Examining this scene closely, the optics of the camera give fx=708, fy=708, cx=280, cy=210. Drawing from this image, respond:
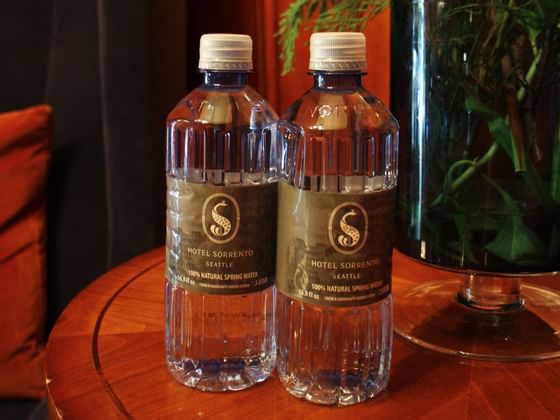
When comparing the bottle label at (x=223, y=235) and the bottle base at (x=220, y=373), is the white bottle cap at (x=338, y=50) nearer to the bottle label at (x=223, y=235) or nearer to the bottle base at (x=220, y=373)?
the bottle label at (x=223, y=235)

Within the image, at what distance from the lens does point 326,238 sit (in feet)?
1.91

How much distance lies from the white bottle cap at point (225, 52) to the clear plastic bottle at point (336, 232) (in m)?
0.06

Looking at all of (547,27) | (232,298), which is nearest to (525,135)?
(547,27)

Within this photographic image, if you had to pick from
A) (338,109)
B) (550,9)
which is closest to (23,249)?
(338,109)

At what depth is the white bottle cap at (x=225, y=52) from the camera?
1.94 ft

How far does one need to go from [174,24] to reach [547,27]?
745 millimetres

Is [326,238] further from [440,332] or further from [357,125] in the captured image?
[440,332]

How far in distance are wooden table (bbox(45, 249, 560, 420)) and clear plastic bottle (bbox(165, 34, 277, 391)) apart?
33 millimetres

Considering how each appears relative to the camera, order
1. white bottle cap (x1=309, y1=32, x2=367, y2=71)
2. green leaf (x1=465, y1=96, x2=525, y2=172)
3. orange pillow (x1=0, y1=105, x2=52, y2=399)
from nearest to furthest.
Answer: white bottle cap (x1=309, y1=32, x2=367, y2=71), green leaf (x1=465, y1=96, x2=525, y2=172), orange pillow (x1=0, y1=105, x2=52, y2=399)

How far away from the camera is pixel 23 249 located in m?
1.14

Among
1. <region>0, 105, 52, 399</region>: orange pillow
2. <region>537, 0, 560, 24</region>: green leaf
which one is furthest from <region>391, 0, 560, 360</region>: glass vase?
<region>0, 105, 52, 399</region>: orange pillow

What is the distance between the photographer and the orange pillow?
1.11 m

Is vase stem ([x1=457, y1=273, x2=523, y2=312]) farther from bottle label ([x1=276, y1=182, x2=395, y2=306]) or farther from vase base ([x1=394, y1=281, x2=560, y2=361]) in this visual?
bottle label ([x1=276, y1=182, x2=395, y2=306])

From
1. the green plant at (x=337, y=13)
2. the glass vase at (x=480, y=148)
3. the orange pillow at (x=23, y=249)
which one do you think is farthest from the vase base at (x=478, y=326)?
the orange pillow at (x=23, y=249)
